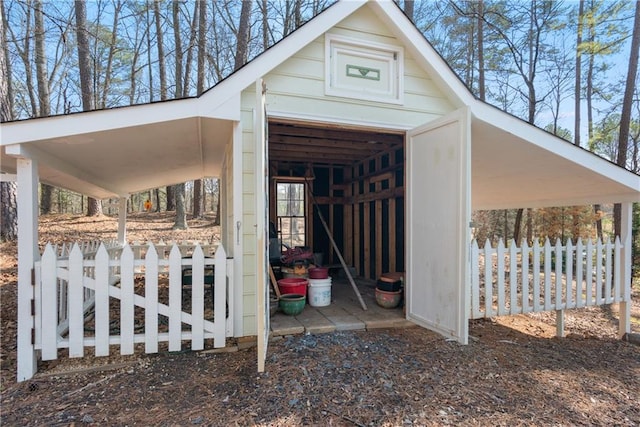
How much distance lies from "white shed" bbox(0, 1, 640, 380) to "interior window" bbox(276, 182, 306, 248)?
259cm

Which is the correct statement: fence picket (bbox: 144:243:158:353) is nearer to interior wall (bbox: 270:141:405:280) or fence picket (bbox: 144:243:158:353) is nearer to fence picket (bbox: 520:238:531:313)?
interior wall (bbox: 270:141:405:280)

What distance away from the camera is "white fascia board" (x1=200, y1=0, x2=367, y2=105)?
9.65ft

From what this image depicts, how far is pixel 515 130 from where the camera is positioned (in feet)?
11.6

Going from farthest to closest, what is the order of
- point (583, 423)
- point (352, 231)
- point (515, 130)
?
point (352, 231), point (515, 130), point (583, 423)

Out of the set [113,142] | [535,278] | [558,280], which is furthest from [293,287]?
[558,280]

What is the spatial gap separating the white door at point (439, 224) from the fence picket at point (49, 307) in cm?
336

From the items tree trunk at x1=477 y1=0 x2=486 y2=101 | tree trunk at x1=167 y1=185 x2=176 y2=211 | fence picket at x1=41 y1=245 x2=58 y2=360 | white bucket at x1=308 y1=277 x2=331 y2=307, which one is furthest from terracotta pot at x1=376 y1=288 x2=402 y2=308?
tree trunk at x1=167 y1=185 x2=176 y2=211

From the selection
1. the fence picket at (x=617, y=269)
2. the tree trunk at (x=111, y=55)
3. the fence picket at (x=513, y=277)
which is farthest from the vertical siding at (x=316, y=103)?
the tree trunk at (x=111, y=55)

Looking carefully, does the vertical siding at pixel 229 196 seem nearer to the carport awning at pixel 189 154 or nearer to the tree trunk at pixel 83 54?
the carport awning at pixel 189 154

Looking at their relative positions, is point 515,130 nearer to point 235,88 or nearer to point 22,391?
point 235,88

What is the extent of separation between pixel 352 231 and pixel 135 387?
200 inches

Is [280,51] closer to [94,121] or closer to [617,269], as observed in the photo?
[94,121]

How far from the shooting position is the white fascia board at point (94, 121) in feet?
8.08

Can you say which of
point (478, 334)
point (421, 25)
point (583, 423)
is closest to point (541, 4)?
point (421, 25)
